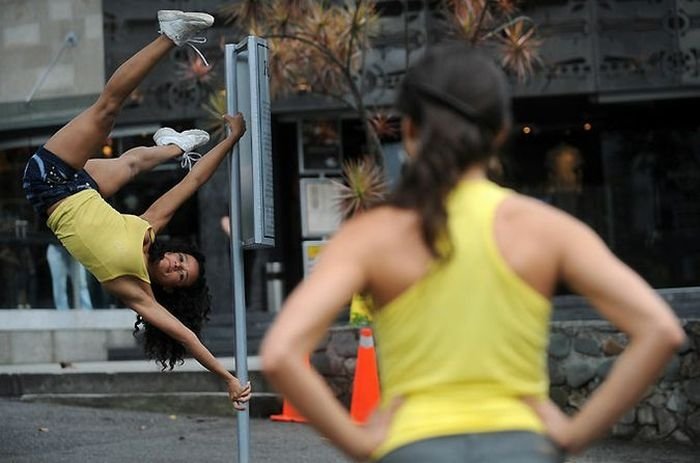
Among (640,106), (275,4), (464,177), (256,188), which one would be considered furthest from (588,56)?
(464,177)

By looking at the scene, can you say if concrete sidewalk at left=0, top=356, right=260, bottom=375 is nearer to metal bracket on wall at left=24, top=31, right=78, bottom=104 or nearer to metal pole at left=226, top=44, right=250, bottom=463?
metal pole at left=226, top=44, right=250, bottom=463

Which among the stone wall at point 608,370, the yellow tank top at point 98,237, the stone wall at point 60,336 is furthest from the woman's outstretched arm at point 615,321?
the stone wall at point 60,336

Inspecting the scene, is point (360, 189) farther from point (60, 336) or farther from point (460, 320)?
point (460, 320)

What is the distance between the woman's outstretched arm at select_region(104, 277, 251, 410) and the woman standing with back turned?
316 cm

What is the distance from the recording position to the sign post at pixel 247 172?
582cm

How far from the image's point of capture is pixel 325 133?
18.8 metres

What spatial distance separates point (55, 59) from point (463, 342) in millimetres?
16878

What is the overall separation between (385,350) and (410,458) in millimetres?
234

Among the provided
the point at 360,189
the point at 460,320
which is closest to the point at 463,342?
the point at 460,320

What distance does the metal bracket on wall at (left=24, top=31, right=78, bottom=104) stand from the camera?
60.0 ft

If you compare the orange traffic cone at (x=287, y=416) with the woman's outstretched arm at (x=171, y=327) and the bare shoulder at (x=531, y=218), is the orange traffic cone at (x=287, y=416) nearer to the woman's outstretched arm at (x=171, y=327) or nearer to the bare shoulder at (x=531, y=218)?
the woman's outstretched arm at (x=171, y=327)

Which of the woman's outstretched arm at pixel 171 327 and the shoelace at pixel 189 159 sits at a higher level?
the shoelace at pixel 189 159

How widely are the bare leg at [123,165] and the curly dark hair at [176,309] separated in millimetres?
395

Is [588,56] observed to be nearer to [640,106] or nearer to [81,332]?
[640,106]
